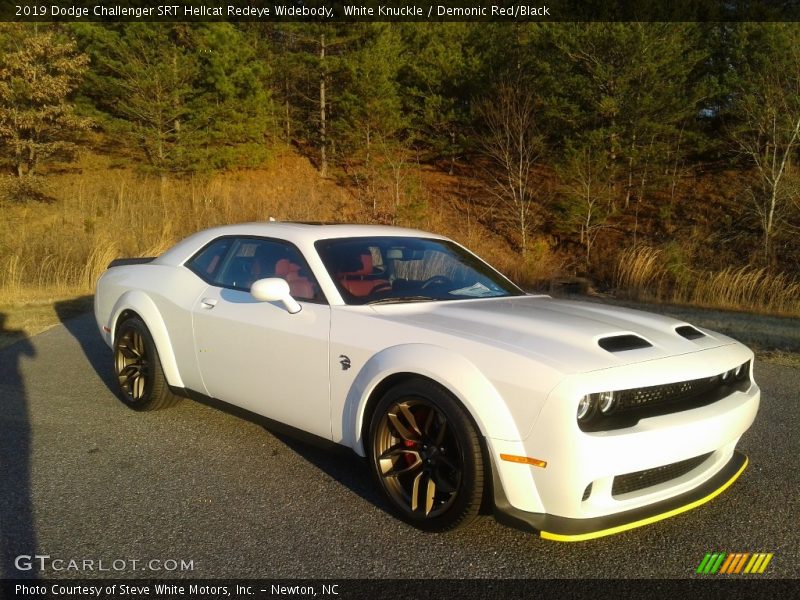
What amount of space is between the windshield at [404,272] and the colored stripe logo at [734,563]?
1887mm

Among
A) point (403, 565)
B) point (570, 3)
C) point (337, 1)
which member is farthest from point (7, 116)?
point (403, 565)

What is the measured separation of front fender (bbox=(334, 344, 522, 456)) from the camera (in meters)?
2.73

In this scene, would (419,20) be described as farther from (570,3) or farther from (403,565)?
(403,565)

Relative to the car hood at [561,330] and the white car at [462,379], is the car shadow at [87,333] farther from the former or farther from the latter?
the car hood at [561,330]

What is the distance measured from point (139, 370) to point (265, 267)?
1432 mm

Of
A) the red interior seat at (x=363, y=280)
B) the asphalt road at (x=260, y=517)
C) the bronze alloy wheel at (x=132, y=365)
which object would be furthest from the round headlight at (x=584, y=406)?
the bronze alloy wheel at (x=132, y=365)

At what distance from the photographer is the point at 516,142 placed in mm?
27016

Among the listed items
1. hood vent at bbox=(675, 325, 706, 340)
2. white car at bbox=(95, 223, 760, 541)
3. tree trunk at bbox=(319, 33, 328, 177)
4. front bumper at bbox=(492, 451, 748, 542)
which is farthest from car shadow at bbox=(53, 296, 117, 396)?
tree trunk at bbox=(319, 33, 328, 177)

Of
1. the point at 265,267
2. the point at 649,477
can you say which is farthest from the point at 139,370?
the point at 649,477

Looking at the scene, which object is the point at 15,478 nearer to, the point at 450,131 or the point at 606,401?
the point at 606,401

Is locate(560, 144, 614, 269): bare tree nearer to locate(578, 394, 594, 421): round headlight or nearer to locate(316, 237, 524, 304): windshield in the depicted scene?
locate(316, 237, 524, 304): windshield

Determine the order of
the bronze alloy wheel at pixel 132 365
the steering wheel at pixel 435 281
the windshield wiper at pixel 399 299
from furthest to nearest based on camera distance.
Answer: the bronze alloy wheel at pixel 132 365 → the steering wheel at pixel 435 281 → the windshield wiper at pixel 399 299

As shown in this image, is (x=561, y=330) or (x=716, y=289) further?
(x=716, y=289)

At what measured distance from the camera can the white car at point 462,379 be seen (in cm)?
265
